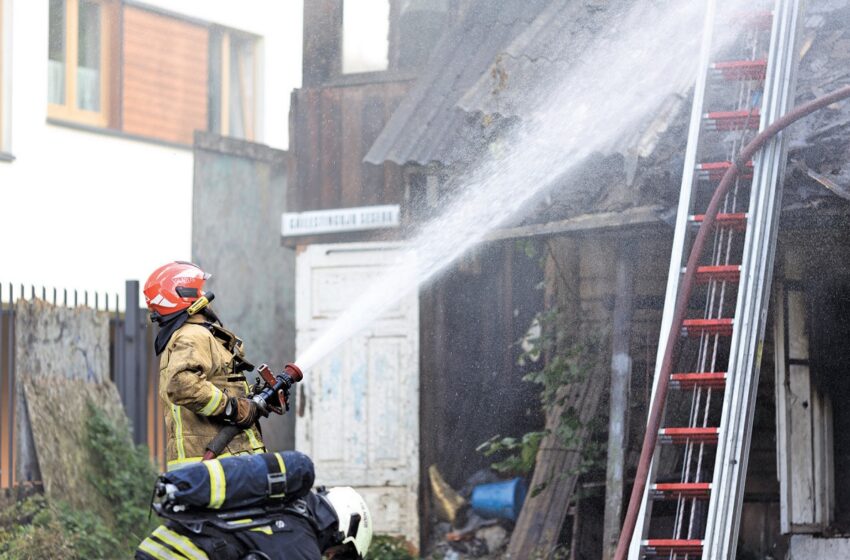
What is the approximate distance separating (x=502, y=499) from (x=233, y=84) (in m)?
9.70

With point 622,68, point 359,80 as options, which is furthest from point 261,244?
point 622,68

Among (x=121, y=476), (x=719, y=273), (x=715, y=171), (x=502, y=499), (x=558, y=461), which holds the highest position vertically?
(x=715, y=171)

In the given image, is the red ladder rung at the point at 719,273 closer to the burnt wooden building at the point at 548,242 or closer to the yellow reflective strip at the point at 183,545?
the burnt wooden building at the point at 548,242

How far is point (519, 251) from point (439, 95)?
1.39m

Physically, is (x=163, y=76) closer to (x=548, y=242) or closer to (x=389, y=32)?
(x=389, y=32)

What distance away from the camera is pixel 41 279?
1619cm

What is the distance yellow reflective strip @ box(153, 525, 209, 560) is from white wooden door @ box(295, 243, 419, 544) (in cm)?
597

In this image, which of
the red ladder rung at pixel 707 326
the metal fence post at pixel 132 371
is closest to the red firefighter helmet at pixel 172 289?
the red ladder rung at pixel 707 326

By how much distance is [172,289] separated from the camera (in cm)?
684

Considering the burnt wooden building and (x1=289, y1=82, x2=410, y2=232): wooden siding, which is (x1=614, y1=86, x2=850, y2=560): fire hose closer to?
the burnt wooden building

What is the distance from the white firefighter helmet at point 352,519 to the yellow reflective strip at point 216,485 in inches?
25.0

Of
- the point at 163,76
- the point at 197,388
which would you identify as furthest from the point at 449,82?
the point at 163,76

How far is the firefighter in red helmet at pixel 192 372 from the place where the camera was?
21.7 ft

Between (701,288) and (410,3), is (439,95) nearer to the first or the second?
(410,3)
